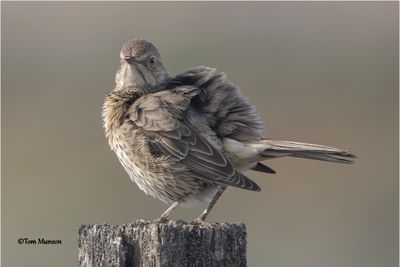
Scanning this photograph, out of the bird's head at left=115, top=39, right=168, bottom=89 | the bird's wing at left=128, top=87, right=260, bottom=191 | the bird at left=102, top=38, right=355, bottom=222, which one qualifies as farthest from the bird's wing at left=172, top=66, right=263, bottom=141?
the bird's head at left=115, top=39, right=168, bottom=89

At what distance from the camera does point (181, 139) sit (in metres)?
8.16

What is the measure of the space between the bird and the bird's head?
14 centimetres

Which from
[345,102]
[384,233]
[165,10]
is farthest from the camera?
[165,10]

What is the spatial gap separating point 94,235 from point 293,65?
16.1 meters

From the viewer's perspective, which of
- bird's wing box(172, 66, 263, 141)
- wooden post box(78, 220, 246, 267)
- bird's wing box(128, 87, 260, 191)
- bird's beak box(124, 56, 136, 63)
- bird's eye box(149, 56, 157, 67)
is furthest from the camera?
bird's eye box(149, 56, 157, 67)

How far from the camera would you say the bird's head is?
29.4 feet

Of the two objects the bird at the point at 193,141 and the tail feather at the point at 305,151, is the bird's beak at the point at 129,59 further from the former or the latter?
the tail feather at the point at 305,151

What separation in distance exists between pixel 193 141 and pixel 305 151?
86 cm

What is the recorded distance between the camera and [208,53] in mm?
22250

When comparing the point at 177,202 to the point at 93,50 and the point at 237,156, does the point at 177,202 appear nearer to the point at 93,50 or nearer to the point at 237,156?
the point at 237,156

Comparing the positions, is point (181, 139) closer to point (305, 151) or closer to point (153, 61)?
point (305, 151)

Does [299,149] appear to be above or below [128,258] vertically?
above

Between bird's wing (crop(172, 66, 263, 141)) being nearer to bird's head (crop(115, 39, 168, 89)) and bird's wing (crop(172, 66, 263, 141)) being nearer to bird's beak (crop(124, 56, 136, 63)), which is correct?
bird's head (crop(115, 39, 168, 89))

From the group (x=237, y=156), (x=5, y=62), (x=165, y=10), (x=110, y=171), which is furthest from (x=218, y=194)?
(x=165, y=10)
